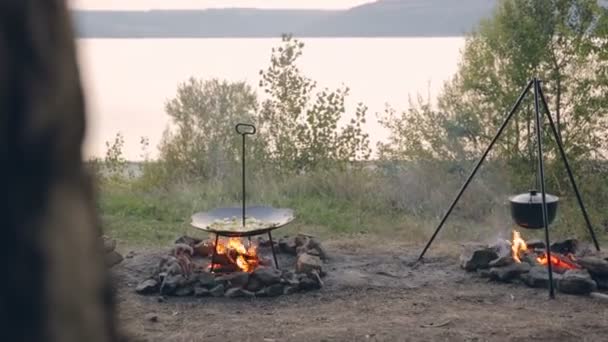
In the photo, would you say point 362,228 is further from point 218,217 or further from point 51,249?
point 51,249

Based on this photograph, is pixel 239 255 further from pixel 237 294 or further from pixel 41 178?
pixel 41 178

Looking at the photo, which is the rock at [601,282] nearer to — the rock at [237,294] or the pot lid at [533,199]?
the pot lid at [533,199]

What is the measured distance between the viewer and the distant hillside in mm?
11836

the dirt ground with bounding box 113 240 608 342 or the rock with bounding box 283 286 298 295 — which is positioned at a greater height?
the rock with bounding box 283 286 298 295

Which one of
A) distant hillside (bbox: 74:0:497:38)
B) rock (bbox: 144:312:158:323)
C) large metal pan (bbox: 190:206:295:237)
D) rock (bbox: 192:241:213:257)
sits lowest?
rock (bbox: 144:312:158:323)

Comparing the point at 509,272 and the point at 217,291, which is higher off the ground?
the point at 509,272

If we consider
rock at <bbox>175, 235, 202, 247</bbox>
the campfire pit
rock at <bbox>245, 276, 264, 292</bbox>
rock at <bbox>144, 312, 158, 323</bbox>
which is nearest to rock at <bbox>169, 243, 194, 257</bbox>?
the campfire pit

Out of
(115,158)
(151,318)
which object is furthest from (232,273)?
(115,158)

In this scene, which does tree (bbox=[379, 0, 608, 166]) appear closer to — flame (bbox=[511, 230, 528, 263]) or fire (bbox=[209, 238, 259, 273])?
flame (bbox=[511, 230, 528, 263])

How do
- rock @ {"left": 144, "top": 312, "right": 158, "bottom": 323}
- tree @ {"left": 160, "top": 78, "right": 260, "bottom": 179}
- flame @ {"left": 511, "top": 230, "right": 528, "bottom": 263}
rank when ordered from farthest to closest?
1. tree @ {"left": 160, "top": 78, "right": 260, "bottom": 179}
2. flame @ {"left": 511, "top": 230, "right": 528, "bottom": 263}
3. rock @ {"left": 144, "top": 312, "right": 158, "bottom": 323}

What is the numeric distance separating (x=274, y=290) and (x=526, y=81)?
4.79 m

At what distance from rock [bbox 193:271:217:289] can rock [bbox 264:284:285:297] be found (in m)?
0.40

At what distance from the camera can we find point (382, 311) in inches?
210

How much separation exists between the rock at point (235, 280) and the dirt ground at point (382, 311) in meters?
0.20
